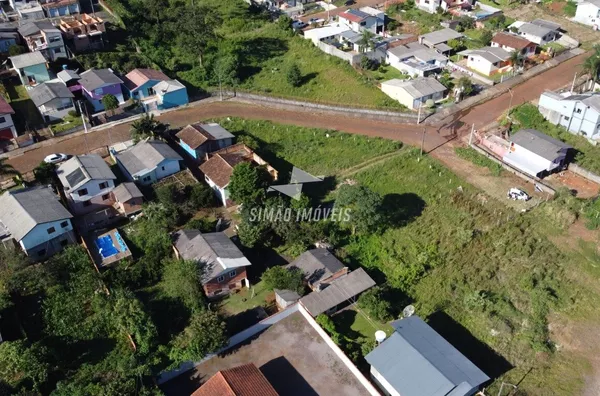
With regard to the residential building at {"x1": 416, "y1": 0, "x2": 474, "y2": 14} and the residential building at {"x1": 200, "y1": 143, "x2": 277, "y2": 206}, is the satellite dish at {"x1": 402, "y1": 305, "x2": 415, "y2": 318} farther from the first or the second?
the residential building at {"x1": 416, "y1": 0, "x2": 474, "y2": 14}

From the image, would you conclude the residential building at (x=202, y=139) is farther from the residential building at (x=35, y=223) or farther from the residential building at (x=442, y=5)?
the residential building at (x=442, y=5)

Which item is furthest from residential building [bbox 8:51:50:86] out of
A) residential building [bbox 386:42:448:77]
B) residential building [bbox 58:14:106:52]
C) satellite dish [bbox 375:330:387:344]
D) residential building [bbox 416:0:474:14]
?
residential building [bbox 416:0:474:14]

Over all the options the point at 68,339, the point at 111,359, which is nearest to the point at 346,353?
the point at 111,359

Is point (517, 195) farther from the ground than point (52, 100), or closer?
closer

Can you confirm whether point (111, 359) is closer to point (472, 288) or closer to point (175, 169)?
point (175, 169)

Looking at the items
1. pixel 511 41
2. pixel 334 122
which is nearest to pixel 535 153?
pixel 334 122

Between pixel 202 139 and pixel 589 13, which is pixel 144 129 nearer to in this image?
pixel 202 139
